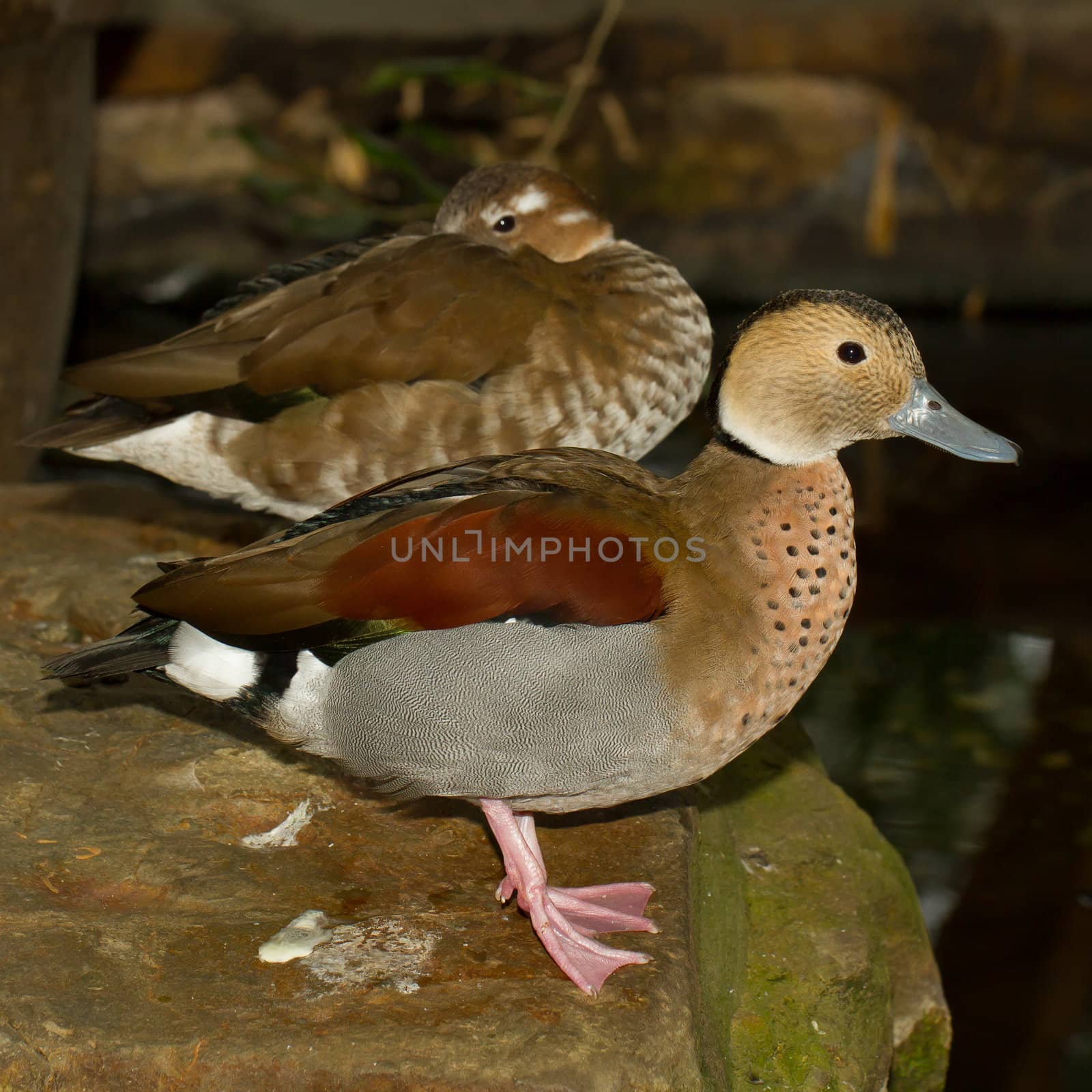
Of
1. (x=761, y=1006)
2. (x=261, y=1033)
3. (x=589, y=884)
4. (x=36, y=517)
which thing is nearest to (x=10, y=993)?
(x=261, y=1033)

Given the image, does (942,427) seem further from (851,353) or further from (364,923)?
(364,923)

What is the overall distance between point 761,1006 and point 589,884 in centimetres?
43

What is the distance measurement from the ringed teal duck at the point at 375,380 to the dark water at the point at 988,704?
5.21ft

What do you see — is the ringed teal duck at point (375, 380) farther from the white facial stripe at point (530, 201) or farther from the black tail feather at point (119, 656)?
the black tail feather at point (119, 656)

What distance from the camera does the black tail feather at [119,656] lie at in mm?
2883

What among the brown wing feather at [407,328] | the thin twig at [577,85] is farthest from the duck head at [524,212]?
the thin twig at [577,85]

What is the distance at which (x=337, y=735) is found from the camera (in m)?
2.83

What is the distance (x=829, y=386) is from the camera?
2.78 m

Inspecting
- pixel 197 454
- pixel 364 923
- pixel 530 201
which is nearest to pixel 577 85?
pixel 530 201

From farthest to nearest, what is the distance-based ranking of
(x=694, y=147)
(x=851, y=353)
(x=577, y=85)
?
1. (x=694, y=147)
2. (x=577, y=85)
3. (x=851, y=353)

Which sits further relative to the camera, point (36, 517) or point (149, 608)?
point (36, 517)

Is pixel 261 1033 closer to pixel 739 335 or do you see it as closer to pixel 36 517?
pixel 739 335

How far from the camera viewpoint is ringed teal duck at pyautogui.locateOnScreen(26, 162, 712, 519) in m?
3.74

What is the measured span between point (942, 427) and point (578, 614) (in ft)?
2.51
